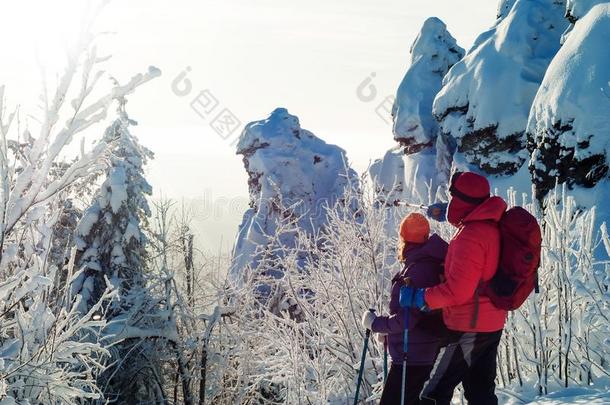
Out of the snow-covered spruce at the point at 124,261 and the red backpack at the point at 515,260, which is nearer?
the red backpack at the point at 515,260

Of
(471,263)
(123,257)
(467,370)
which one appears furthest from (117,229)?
(471,263)

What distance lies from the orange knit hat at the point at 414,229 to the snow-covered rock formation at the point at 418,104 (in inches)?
777

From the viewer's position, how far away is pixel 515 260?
346 centimetres

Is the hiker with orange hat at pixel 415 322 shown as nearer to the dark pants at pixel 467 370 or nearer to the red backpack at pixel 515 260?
the dark pants at pixel 467 370

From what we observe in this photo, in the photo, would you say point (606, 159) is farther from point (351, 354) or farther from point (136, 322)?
point (136, 322)

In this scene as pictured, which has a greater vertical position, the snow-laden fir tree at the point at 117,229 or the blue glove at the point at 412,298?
the snow-laden fir tree at the point at 117,229

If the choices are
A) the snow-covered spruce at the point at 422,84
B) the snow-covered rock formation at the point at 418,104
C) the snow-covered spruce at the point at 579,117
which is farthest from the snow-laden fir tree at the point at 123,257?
the snow-covered spruce at the point at 422,84

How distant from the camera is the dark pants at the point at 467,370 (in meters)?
3.74

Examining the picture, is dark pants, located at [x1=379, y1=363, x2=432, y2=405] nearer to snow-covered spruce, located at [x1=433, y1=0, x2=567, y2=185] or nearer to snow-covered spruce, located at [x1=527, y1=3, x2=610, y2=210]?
snow-covered spruce, located at [x1=527, y1=3, x2=610, y2=210]

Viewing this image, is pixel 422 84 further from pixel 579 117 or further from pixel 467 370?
pixel 467 370

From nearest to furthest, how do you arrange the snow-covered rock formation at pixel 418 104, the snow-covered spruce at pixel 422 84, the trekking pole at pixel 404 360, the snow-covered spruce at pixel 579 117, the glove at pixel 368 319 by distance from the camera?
the trekking pole at pixel 404 360
the glove at pixel 368 319
the snow-covered spruce at pixel 579 117
the snow-covered rock formation at pixel 418 104
the snow-covered spruce at pixel 422 84

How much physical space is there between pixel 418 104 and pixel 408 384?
2135 centimetres

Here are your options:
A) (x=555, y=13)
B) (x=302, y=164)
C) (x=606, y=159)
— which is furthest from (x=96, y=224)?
(x=555, y=13)

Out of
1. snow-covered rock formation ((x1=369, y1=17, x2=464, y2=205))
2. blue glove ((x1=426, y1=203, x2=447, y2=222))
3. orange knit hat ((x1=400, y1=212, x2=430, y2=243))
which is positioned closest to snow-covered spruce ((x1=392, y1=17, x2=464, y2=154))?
snow-covered rock formation ((x1=369, y1=17, x2=464, y2=205))
